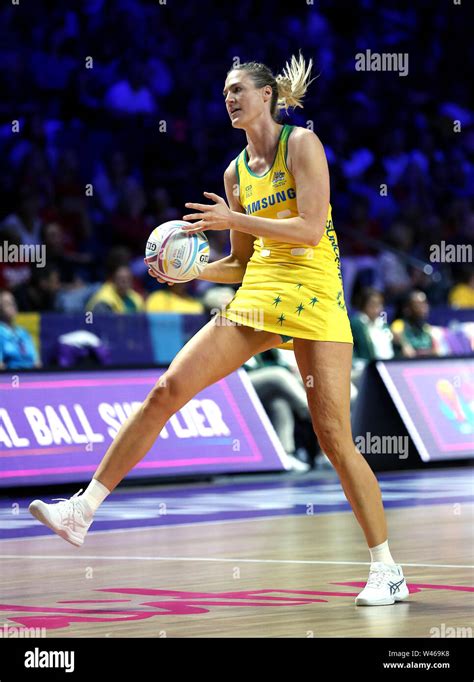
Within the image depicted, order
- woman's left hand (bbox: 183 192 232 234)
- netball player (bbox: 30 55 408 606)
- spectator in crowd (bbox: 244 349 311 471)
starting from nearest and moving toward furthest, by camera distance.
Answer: woman's left hand (bbox: 183 192 232 234) < netball player (bbox: 30 55 408 606) < spectator in crowd (bbox: 244 349 311 471)

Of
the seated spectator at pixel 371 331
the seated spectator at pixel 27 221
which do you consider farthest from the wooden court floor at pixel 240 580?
the seated spectator at pixel 27 221

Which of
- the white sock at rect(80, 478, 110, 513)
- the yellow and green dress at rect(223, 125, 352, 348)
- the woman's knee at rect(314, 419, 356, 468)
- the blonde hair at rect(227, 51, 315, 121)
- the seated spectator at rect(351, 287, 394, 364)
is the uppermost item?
the seated spectator at rect(351, 287, 394, 364)

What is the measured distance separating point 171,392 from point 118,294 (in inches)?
319

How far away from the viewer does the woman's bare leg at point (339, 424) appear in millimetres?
6109

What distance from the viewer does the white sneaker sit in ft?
19.7

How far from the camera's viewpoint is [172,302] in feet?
48.5

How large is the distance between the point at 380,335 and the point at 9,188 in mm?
4685

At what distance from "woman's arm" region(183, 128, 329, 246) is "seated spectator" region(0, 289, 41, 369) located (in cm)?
650

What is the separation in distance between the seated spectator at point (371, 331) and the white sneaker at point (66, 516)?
9.07m

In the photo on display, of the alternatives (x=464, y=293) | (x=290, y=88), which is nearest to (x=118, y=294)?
(x=464, y=293)

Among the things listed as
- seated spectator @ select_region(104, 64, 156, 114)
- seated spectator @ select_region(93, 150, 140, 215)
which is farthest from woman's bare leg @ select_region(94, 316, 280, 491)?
seated spectator @ select_region(104, 64, 156, 114)

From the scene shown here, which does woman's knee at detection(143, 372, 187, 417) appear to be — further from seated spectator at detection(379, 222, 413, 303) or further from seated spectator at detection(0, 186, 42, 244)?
seated spectator at detection(379, 222, 413, 303)

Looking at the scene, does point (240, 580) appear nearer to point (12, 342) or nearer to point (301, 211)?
point (301, 211)
